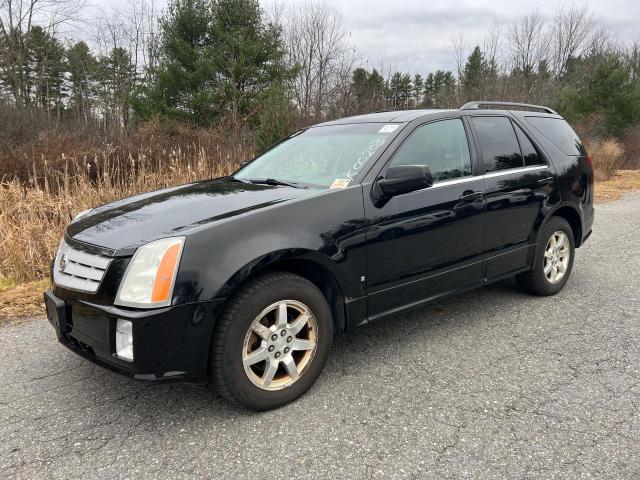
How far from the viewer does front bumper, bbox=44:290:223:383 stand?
235cm

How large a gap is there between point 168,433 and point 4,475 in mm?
722

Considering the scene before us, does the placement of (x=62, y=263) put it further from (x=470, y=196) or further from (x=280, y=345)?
(x=470, y=196)

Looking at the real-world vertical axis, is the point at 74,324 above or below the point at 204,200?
below

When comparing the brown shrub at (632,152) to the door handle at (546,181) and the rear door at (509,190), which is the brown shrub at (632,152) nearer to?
the door handle at (546,181)

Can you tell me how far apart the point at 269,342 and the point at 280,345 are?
77mm

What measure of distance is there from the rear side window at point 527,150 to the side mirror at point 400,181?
62.1 inches

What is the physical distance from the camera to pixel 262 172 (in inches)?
154

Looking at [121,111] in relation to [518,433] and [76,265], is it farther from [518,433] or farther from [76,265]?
[518,433]

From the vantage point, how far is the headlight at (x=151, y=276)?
2.37m

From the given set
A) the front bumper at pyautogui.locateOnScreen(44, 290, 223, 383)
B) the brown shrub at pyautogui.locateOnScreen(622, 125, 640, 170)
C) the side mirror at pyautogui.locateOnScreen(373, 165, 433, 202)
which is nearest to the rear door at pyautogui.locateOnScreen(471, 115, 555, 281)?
the side mirror at pyautogui.locateOnScreen(373, 165, 433, 202)

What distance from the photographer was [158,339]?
2.37 metres

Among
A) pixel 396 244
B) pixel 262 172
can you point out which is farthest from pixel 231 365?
pixel 262 172

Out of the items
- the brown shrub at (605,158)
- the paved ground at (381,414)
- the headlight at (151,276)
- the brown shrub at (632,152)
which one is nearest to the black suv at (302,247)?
the headlight at (151,276)

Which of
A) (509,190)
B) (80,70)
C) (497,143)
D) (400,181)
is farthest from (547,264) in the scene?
(80,70)
